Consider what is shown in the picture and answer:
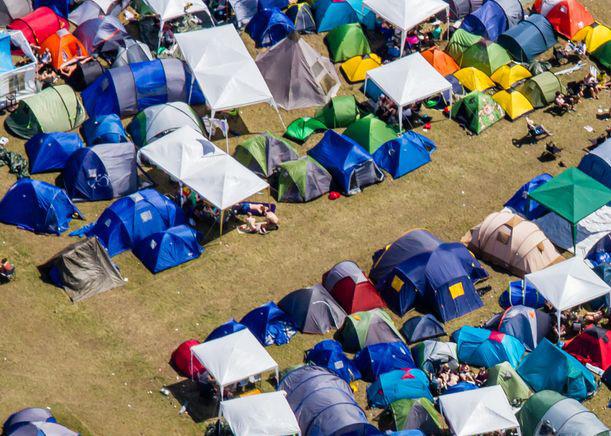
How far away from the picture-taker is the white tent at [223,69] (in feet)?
152

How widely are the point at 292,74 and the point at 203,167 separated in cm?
799

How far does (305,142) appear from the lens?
4750 centimetres

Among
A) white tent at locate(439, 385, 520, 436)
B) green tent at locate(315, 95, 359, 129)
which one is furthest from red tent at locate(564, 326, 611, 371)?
green tent at locate(315, 95, 359, 129)

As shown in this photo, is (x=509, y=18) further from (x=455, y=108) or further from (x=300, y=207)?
(x=300, y=207)

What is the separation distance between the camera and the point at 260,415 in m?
34.1

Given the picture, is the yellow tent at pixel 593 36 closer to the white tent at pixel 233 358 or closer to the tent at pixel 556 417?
the tent at pixel 556 417

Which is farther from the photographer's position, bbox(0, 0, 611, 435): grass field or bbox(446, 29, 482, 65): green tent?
bbox(446, 29, 482, 65): green tent

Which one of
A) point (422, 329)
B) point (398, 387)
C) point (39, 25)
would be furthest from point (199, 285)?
point (39, 25)

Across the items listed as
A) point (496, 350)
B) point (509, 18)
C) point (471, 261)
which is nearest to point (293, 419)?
point (496, 350)

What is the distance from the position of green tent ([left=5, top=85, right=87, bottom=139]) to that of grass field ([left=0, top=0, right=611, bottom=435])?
Answer: 0.76 m

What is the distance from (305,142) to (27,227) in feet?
40.0

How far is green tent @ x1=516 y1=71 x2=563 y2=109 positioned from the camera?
50.9 m

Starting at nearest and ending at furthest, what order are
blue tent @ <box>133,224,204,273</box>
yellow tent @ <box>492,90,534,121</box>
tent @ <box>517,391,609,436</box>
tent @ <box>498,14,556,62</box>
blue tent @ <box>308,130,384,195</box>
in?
tent @ <box>517,391,609,436</box>
blue tent @ <box>133,224,204,273</box>
blue tent @ <box>308,130,384,195</box>
yellow tent @ <box>492,90,534,121</box>
tent @ <box>498,14,556,62</box>

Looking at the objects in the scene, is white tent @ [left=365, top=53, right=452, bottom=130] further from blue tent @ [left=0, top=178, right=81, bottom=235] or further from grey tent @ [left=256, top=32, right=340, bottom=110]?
blue tent @ [left=0, top=178, right=81, bottom=235]
